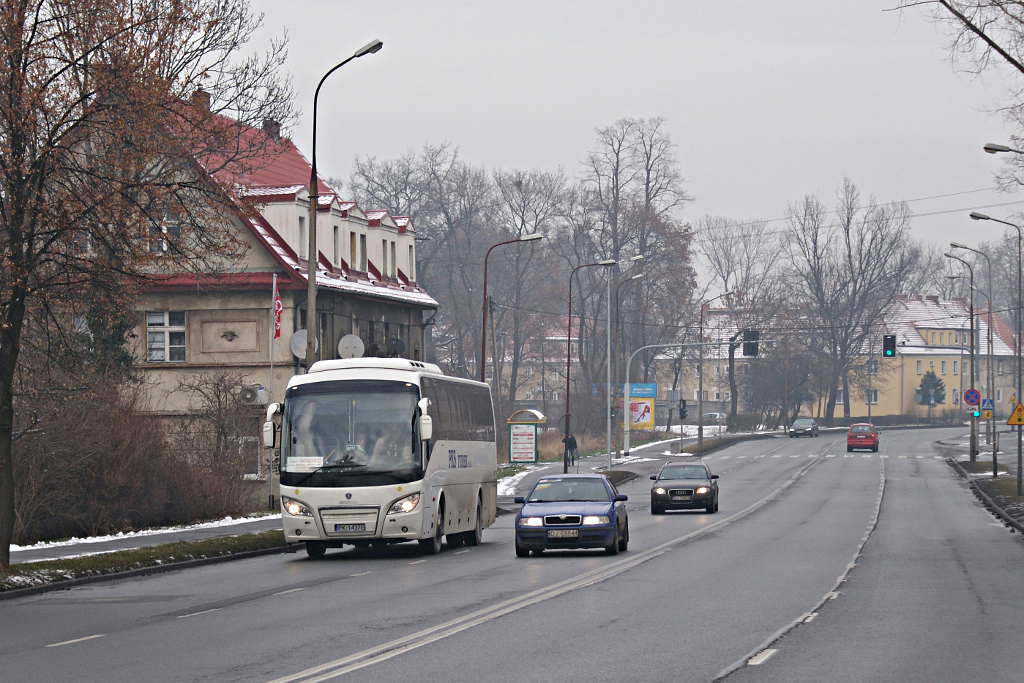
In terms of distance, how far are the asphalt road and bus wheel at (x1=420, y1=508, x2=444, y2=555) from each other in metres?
0.54

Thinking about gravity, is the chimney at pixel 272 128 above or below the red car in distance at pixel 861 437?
above

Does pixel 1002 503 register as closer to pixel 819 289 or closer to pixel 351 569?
pixel 351 569

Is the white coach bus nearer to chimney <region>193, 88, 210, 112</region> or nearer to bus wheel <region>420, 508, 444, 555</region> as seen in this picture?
bus wheel <region>420, 508, 444, 555</region>

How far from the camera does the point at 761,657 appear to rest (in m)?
11.1

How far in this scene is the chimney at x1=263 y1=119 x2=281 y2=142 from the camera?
3170 cm

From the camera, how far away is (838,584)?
17875 millimetres

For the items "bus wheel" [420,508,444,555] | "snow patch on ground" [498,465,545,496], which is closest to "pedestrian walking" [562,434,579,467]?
"snow patch on ground" [498,465,545,496]

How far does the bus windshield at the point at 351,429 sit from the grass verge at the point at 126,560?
81.3 inches

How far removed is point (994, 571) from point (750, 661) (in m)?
10.7

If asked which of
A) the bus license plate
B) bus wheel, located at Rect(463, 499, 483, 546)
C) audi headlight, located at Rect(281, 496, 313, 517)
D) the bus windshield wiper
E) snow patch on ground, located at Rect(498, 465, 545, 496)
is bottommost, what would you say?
snow patch on ground, located at Rect(498, 465, 545, 496)

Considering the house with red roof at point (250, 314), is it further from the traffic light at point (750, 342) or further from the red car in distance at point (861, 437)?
the red car in distance at point (861, 437)

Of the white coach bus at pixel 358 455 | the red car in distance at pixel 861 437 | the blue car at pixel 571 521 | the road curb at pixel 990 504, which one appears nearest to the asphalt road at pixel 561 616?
the blue car at pixel 571 521

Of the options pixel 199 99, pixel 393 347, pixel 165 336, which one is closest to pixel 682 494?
pixel 393 347

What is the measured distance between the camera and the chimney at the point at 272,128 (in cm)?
3170
